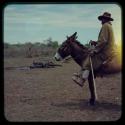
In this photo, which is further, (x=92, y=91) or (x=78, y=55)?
(x=78, y=55)

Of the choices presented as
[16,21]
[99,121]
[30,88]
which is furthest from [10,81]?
[99,121]

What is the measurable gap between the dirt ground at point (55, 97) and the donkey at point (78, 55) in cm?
5

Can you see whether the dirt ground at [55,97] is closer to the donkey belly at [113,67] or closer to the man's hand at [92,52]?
the donkey belly at [113,67]

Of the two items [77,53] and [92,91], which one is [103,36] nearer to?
[77,53]

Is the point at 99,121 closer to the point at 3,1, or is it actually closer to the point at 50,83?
the point at 50,83

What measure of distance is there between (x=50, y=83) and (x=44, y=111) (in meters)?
0.29

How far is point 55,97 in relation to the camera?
5848 millimetres

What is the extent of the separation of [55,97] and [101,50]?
66 centimetres

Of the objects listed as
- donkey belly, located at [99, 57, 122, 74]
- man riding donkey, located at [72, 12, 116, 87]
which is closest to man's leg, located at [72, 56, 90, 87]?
man riding donkey, located at [72, 12, 116, 87]

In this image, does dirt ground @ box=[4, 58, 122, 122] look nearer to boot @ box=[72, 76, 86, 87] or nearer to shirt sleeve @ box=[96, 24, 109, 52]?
boot @ box=[72, 76, 86, 87]

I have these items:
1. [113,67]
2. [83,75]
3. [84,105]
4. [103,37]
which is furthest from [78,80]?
[103,37]

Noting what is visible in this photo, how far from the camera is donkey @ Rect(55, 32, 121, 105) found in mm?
5840

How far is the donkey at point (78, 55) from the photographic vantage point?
19.2ft

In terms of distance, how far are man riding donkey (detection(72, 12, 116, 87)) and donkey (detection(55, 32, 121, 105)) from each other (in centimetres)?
5
